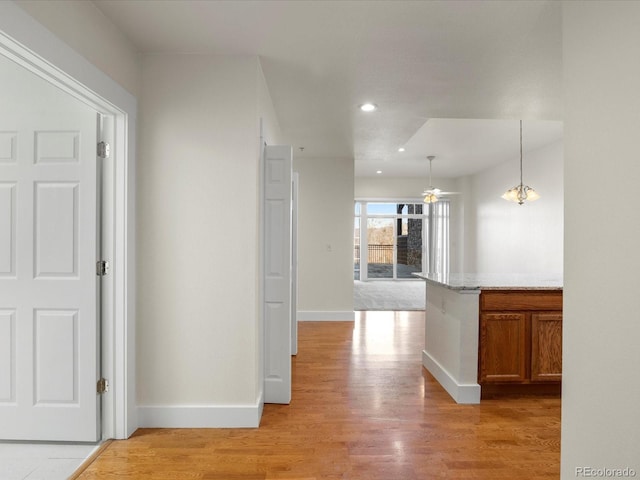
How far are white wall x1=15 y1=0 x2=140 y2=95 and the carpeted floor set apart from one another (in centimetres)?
557

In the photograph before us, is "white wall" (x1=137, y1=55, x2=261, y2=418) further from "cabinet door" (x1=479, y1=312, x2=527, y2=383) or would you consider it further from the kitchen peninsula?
"cabinet door" (x1=479, y1=312, x2=527, y2=383)

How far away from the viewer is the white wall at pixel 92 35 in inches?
66.8

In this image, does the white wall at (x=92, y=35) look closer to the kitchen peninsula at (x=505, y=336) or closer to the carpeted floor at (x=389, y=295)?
the kitchen peninsula at (x=505, y=336)

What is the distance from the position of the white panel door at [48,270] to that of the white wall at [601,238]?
8.64 feet

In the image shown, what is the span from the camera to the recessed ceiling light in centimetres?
356

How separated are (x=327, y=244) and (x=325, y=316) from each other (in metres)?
1.15

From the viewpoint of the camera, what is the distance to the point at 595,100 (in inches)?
63.7

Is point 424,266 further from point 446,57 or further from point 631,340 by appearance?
point 631,340

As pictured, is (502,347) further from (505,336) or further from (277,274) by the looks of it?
(277,274)

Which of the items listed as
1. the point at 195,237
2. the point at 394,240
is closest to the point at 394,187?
the point at 394,240

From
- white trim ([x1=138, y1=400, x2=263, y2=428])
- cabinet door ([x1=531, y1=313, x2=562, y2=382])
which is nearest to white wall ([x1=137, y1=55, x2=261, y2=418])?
white trim ([x1=138, y1=400, x2=263, y2=428])

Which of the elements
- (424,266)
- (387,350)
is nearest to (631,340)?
(387,350)

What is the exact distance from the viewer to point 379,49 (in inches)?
98.3

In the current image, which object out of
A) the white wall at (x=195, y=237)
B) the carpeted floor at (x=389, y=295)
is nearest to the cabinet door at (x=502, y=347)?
the white wall at (x=195, y=237)
